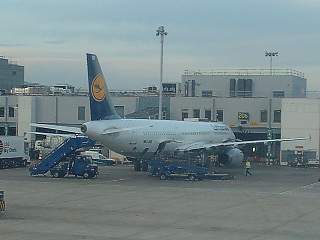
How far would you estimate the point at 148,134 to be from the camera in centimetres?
6094

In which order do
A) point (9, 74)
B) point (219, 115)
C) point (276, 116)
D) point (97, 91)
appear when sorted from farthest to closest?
point (9, 74)
point (219, 115)
point (276, 116)
point (97, 91)

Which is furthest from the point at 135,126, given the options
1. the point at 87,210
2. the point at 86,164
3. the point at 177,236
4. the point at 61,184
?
the point at 177,236

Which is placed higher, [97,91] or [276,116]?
[97,91]

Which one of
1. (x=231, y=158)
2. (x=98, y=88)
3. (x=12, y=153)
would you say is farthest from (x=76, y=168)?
(x=12, y=153)

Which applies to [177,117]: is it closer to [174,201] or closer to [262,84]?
[262,84]

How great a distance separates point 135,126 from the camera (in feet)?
195

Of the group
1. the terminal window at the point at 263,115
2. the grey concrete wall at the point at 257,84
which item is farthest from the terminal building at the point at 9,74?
the terminal window at the point at 263,115

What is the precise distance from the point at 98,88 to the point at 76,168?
6.85 meters

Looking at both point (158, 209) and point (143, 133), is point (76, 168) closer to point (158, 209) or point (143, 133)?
point (143, 133)

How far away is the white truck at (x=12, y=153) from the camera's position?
71.0m

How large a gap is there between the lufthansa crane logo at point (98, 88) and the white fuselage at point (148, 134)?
2.08 metres

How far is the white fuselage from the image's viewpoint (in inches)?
2219

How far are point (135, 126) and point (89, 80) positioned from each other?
602 centimetres

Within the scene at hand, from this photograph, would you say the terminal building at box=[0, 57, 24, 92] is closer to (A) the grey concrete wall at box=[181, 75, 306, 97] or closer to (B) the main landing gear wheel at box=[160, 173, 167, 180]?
(A) the grey concrete wall at box=[181, 75, 306, 97]
